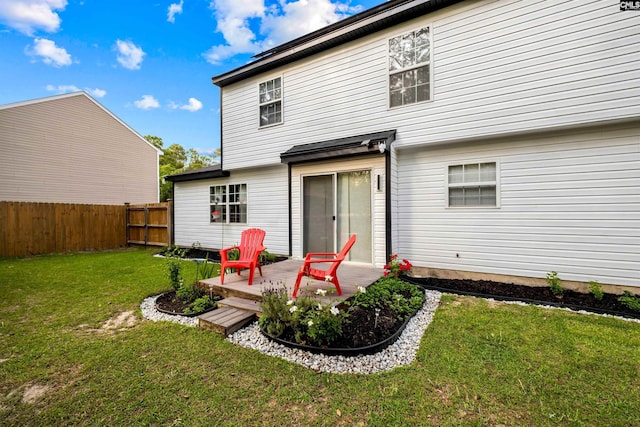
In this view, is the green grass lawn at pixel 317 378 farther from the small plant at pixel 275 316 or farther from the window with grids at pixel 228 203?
the window with grids at pixel 228 203

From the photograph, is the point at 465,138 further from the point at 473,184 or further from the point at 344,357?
the point at 344,357

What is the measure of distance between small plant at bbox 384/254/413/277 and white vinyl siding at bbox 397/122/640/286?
453 millimetres

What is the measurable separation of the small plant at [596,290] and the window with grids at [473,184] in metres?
1.82

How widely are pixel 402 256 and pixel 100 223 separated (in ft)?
37.7

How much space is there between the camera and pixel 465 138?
4.99m

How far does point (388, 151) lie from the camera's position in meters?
5.42

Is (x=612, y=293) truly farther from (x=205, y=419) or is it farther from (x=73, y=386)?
(x=73, y=386)

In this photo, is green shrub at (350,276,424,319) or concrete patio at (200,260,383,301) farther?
concrete patio at (200,260,383,301)

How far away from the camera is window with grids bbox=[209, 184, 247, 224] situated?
8344mm

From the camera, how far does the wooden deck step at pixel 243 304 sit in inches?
141

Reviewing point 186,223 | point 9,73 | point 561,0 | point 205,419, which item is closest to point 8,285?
point 186,223

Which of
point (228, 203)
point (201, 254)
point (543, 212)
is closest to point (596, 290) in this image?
point (543, 212)

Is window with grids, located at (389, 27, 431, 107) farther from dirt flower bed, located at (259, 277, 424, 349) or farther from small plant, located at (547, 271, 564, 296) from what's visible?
dirt flower bed, located at (259, 277, 424, 349)

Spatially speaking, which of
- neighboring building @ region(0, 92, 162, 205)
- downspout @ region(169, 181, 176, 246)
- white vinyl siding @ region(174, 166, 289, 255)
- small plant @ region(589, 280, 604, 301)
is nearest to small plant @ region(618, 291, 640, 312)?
small plant @ region(589, 280, 604, 301)
